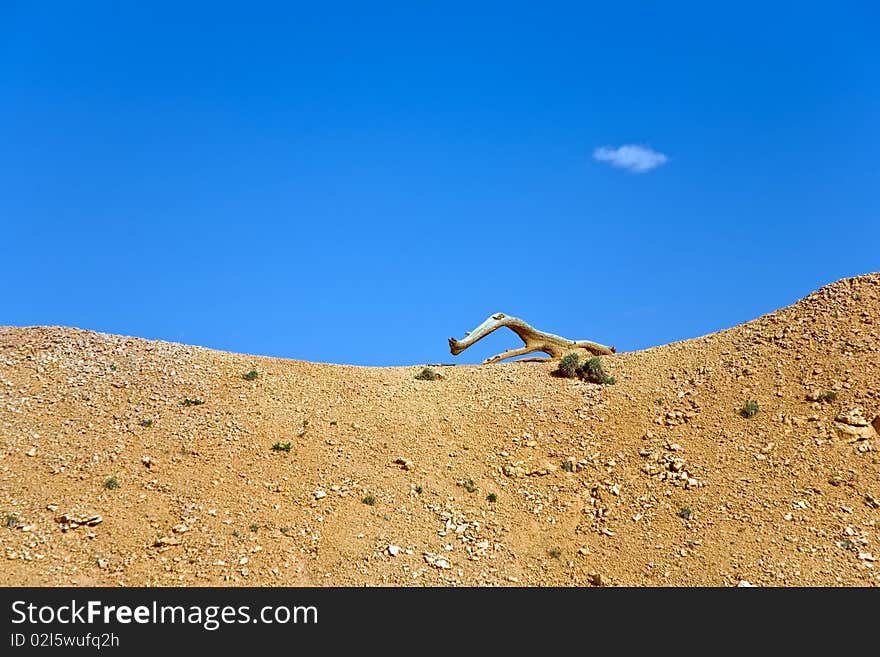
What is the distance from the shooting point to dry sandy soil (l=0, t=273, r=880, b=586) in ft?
48.3

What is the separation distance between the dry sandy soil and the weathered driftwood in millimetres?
2808

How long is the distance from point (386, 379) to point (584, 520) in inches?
294

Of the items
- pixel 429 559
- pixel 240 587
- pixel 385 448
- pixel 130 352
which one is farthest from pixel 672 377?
pixel 130 352

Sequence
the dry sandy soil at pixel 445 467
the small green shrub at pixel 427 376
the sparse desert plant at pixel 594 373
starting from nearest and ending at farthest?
the dry sandy soil at pixel 445 467, the sparse desert plant at pixel 594 373, the small green shrub at pixel 427 376

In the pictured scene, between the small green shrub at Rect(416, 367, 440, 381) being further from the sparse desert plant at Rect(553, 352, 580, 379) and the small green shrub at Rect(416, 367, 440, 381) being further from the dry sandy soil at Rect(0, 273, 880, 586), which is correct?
the sparse desert plant at Rect(553, 352, 580, 379)

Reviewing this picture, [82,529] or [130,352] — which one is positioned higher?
[130,352]

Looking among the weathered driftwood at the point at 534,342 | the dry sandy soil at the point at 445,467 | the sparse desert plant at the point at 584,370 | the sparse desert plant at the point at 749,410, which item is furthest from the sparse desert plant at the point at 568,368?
the sparse desert plant at the point at 749,410

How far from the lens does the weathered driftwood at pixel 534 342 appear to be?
25.9m

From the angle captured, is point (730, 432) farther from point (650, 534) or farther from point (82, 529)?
point (82, 529)

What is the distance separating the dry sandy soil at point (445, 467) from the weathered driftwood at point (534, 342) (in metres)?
2.81

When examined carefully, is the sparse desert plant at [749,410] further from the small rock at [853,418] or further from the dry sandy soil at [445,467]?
the small rock at [853,418]

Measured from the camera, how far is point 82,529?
15.0 metres

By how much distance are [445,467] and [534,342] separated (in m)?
9.51

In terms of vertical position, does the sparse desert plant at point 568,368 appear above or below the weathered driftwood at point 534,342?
below
